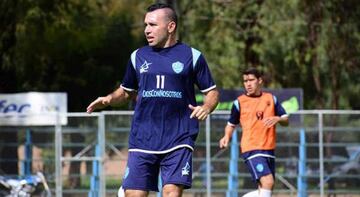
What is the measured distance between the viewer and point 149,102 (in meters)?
9.32

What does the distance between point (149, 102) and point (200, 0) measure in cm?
2353

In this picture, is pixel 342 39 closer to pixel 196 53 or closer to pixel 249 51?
pixel 249 51

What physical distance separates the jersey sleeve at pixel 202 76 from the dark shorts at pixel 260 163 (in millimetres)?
4993

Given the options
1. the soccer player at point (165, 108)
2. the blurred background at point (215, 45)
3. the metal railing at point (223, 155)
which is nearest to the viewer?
the soccer player at point (165, 108)

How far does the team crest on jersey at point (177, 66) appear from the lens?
9273 millimetres

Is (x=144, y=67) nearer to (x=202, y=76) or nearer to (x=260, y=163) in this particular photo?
(x=202, y=76)

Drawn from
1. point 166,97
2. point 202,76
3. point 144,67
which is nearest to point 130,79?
point 144,67

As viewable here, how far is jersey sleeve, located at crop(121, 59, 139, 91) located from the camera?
9594mm

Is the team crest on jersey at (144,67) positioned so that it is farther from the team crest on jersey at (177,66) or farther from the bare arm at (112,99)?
the bare arm at (112,99)

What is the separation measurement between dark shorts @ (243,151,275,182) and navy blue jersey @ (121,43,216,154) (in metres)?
5.00

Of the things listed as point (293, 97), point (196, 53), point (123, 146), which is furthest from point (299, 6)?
point (196, 53)

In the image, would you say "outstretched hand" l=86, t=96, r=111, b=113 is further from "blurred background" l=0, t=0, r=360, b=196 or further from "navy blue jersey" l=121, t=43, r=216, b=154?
"blurred background" l=0, t=0, r=360, b=196

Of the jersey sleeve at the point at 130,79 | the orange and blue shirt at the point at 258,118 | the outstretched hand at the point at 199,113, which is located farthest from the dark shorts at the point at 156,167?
the orange and blue shirt at the point at 258,118

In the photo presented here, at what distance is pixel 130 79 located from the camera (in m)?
9.67
